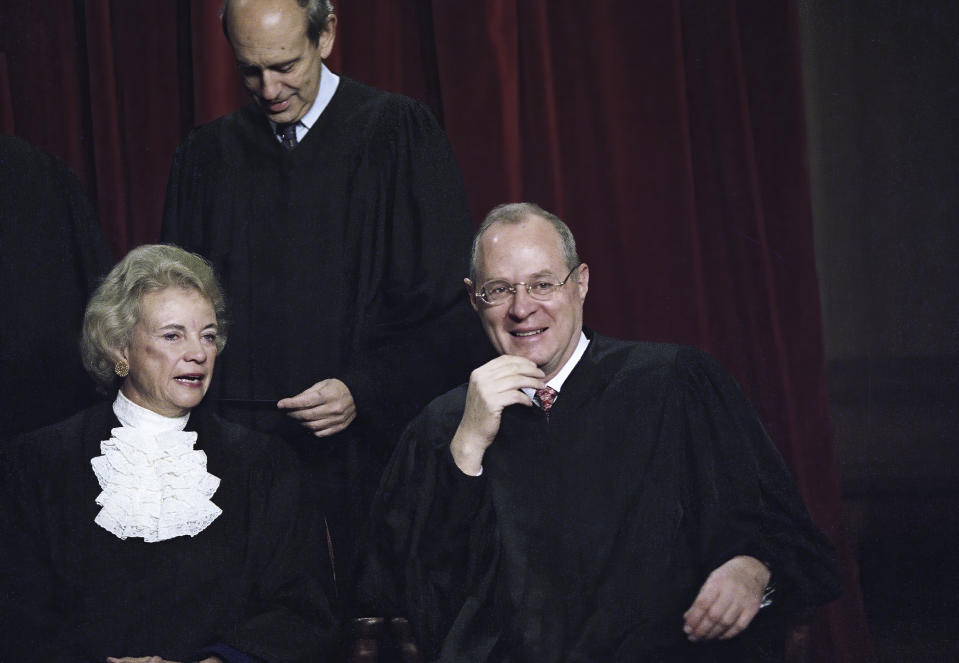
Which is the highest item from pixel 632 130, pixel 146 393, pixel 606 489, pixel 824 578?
pixel 632 130

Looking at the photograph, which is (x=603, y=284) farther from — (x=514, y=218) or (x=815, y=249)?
(x=514, y=218)

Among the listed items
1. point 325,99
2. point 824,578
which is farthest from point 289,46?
point 824,578

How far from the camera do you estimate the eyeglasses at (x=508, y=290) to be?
2502mm

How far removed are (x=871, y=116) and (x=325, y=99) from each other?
6.99 ft

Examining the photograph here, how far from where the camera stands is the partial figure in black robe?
9.49 ft

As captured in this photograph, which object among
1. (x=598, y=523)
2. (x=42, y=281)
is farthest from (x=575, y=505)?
(x=42, y=281)

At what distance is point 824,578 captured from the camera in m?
2.35

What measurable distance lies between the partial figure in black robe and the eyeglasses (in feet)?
3.84

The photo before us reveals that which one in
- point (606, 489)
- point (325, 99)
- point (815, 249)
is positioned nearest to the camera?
point (606, 489)

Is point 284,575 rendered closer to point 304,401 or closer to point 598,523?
point 304,401

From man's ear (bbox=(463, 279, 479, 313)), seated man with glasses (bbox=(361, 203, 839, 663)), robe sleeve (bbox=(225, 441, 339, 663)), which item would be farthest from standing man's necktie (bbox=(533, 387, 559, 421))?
robe sleeve (bbox=(225, 441, 339, 663))

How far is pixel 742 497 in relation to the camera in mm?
2443

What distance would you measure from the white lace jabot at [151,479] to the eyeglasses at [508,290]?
0.76 meters

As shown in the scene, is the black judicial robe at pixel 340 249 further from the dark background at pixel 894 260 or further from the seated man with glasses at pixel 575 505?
the dark background at pixel 894 260
